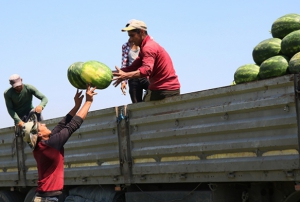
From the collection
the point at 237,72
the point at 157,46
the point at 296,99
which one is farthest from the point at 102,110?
the point at 296,99

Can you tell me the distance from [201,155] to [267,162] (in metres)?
1.10

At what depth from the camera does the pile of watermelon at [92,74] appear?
7457mm

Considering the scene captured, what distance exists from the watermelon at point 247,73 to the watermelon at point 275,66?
0.25m

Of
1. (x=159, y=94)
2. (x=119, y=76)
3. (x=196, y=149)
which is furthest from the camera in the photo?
(x=159, y=94)

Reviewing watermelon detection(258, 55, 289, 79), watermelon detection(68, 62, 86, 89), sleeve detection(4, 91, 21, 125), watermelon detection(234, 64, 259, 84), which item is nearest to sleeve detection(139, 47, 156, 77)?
watermelon detection(68, 62, 86, 89)

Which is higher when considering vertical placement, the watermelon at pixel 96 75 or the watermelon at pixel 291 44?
the watermelon at pixel 291 44

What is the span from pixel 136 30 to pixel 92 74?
1.07 m

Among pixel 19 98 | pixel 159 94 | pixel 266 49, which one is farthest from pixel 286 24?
pixel 19 98

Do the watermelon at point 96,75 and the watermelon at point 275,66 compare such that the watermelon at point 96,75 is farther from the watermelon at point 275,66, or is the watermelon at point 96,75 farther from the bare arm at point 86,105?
the watermelon at point 275,66

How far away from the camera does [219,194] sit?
7312 millimetres

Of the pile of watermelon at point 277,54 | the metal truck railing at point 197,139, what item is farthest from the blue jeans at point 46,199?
the pile of watermelon at point 277,54

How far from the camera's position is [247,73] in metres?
8.34

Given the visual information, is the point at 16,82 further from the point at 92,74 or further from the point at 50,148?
the point at 50,148

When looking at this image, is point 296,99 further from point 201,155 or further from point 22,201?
point 22,201
